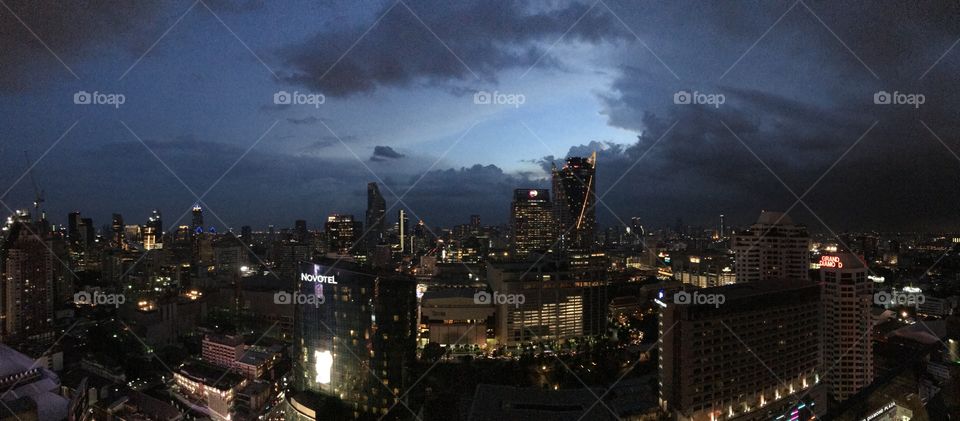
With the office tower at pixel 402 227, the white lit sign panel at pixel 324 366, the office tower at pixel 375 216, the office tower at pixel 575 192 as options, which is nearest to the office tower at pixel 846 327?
the white lit sign panel at pixel 324 366

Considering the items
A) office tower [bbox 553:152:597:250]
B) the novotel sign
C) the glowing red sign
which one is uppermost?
office tower [bbox 553:152:597:250]

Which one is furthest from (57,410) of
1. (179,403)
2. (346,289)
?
(346,289)

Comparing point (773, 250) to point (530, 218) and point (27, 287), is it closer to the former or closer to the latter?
point (530, 218)

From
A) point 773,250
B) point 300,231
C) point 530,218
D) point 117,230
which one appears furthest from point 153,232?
point 773,250

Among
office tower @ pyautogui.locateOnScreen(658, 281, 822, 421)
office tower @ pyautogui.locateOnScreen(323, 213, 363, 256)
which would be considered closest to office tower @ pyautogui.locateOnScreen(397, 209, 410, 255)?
office tower @ pyautogui.locateOnScreen(323, 213, 363, 256)

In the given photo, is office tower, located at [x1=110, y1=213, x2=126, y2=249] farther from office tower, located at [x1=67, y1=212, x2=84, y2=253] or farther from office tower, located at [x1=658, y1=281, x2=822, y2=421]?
office tower, located at [x1=658, y1=281, x2=822, y2=421]

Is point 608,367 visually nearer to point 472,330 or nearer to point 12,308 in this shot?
point 472,330
